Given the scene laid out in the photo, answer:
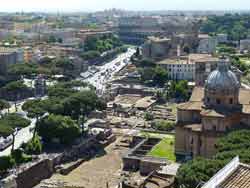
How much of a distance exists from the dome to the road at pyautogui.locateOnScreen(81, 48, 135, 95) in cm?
3516

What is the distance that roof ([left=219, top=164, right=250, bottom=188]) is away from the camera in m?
18.2

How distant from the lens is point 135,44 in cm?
16638

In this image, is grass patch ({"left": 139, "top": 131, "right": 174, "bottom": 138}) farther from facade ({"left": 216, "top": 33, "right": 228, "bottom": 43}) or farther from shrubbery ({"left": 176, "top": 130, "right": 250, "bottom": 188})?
facade ({"left": 216, "top": 33, "right": 228, "bottom": 43})

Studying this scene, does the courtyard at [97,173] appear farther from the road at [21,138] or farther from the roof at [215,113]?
the roof at [215,113]

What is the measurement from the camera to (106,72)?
107062mm

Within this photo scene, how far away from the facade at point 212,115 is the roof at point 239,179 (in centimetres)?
2766

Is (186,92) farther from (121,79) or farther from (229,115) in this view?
(229,115)

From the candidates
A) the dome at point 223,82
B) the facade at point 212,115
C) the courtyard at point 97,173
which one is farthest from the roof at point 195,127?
the courtyard at point 97,173

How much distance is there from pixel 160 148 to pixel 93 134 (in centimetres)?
885

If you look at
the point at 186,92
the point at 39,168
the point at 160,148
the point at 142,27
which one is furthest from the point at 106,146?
the point at 142,27

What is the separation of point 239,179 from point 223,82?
30.8 meters

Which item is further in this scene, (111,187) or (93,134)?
(93,134)

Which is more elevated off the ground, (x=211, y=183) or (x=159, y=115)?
(x=211, y=183)

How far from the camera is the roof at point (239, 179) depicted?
18234 mm
